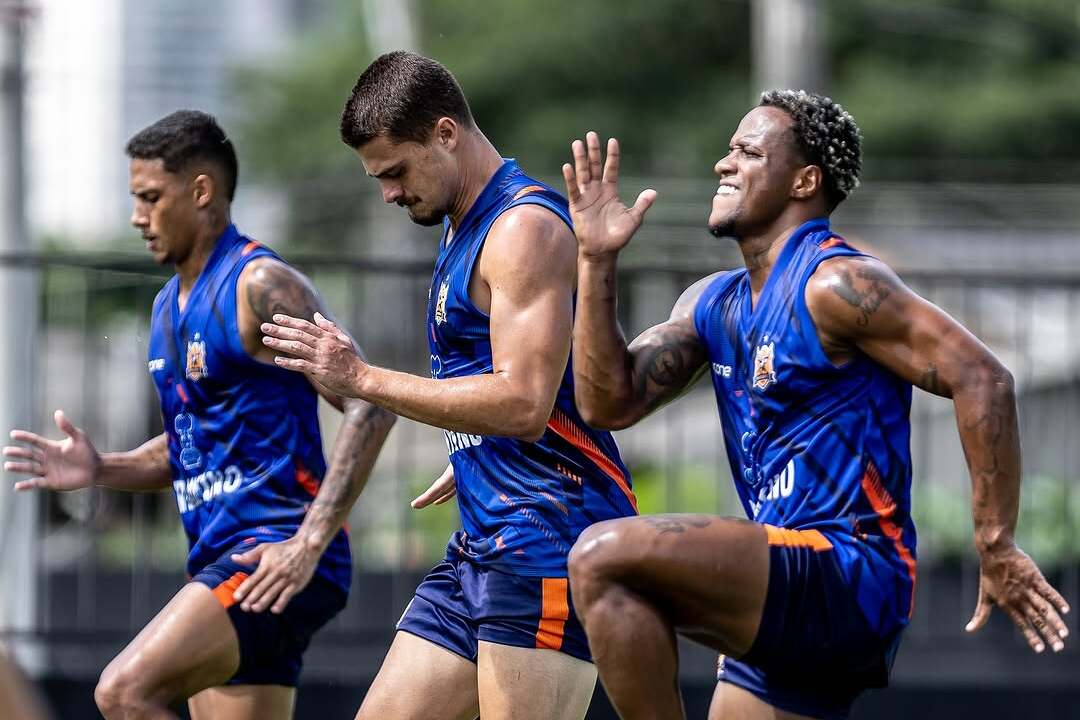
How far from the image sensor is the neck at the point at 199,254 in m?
5.41

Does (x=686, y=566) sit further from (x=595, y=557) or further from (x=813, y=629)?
(x=813, y=629)

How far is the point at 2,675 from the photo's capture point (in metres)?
2.14

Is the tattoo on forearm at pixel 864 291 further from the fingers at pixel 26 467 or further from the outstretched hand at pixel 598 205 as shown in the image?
the fingers at pixel 26 467

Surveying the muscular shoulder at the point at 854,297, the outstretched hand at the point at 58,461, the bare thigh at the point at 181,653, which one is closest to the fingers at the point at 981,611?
the muscular shoulder at the point at 854,297

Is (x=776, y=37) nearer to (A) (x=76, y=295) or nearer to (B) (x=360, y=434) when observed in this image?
(A) (x=76, y=295)

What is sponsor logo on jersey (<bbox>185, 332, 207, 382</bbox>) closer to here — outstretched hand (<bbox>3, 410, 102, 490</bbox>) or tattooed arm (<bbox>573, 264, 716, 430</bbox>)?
outstretched hand (<bbox>3, 410, 102, 490</bbox>)

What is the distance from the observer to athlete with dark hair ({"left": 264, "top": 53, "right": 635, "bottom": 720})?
420cm

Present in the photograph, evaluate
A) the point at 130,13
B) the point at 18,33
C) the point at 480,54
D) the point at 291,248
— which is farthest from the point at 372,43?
the point at 18,33

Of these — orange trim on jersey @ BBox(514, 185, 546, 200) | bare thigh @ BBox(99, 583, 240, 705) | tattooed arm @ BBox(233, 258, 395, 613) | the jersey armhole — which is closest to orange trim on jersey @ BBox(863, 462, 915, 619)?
the jersey armhole

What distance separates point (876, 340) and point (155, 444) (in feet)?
8.86

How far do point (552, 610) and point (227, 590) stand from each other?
1155 mm

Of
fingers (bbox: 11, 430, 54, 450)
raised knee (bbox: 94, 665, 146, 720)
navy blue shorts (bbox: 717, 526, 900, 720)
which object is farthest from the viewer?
fingers (bbox: 11, 430, 54, 450)

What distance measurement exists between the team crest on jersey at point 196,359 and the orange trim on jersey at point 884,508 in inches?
85.9

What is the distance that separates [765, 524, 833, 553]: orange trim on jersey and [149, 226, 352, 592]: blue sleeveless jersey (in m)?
1.76
